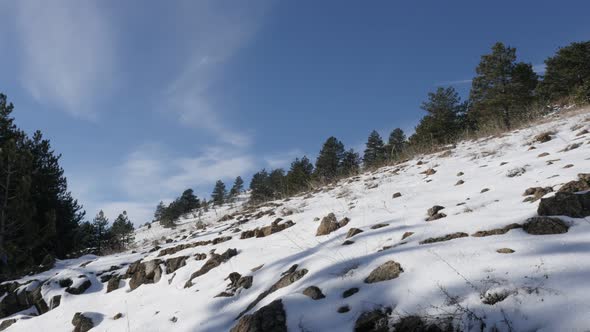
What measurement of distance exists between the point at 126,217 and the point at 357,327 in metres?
32.5

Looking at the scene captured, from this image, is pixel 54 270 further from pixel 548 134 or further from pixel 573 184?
pixel 548 134

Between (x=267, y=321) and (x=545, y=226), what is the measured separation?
254cm

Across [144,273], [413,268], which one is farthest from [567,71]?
[144,273]

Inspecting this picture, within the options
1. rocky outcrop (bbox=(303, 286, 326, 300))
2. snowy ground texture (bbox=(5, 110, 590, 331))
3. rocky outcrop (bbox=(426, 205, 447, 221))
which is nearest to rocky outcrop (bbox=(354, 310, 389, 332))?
snowy ground texture (bbox=(5, 110, 590, 331))

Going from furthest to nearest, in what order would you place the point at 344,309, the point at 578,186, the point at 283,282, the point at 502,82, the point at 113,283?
1. the point at 502,82
2. the point at 113,283
3. the point at 283,282
4. the point at 578,186
5. the point at 344,309

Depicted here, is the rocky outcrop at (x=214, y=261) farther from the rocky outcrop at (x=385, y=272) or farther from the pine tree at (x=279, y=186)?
the pine tree at (x=279, y=186)

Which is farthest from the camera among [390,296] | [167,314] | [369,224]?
[369,224]

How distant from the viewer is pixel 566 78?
26000 millimetres

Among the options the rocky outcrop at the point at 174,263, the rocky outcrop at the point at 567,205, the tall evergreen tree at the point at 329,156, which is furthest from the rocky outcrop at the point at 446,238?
the tall evergreen tree at the point at 329,156

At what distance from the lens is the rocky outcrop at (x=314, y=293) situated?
9.03 feet

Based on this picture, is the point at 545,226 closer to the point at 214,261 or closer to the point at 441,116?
the point at 214,261

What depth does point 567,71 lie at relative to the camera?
25.3 meters

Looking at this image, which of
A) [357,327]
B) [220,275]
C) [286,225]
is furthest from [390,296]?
[286,225]

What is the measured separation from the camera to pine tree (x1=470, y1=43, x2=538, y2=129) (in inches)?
812
